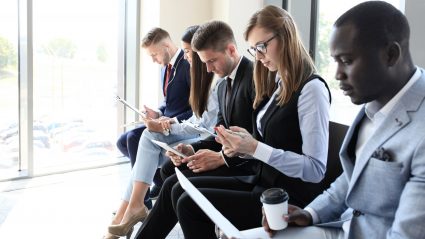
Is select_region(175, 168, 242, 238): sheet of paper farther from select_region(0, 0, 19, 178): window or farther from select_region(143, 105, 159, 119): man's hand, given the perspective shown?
select_region(0, 0, 19, 178): window

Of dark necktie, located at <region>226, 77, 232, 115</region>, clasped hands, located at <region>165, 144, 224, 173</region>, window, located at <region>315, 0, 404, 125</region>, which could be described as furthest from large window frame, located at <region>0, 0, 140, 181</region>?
clasped hands, located at <region>165, 144, 224, 173</region>

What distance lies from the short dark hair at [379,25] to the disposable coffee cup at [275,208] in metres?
0.48

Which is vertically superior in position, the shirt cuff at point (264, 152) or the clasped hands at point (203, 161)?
the shirt cuff at point (264, 152)

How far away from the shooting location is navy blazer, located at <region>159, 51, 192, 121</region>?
9.79 ft

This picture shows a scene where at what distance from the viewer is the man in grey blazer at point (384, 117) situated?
1.02 meters

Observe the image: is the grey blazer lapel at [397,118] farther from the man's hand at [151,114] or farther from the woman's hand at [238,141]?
the man's hand at [151,114]

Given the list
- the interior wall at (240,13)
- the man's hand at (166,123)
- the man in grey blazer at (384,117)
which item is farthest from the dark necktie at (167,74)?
the man in grey blazer at (384,117)

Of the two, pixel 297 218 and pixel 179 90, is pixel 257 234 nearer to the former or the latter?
pixel 297 218

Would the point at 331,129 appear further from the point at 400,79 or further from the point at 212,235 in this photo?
the point at 400,79

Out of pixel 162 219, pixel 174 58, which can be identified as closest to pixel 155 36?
pixel 174 58

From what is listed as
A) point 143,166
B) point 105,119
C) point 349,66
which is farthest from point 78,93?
point 349,66

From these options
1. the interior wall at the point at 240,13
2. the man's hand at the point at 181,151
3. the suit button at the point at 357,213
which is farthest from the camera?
the interior wall at the point at 240,13

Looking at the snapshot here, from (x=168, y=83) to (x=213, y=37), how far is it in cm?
86

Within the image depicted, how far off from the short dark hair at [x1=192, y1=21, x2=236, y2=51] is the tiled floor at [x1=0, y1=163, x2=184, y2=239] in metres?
1.14
